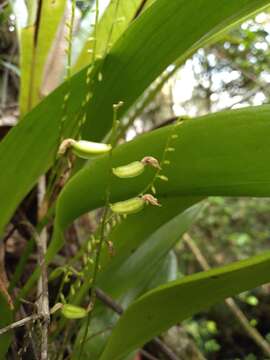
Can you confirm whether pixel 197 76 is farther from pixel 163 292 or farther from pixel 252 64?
pixel 163 292

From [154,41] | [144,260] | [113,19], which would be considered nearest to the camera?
[154,41]

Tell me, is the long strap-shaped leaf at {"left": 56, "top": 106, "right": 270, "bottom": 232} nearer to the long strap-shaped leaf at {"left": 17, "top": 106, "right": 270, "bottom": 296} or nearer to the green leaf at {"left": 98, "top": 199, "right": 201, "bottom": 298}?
the long strap-shaped leaf at {"left": 17, "top": 106, "right": 270, "bottom": 296}

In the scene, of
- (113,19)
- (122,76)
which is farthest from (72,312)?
(113,19)

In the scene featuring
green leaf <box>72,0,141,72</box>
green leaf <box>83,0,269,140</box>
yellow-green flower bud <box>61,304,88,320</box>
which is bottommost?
yellow-green flower bud <box>61,304,88,320</box>

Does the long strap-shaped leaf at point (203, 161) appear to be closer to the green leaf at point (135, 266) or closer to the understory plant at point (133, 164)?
the understory plant at point (133, 164)

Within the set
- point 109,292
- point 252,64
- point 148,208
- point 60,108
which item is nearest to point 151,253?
point 109,292

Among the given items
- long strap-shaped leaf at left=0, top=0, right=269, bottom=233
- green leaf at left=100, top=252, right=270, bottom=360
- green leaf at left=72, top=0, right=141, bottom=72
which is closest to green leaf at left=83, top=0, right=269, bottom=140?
long strap-shaped leaf at left=0, top=0, right=269, bottom=233

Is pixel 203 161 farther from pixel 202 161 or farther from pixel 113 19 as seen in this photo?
pixel 113 19
